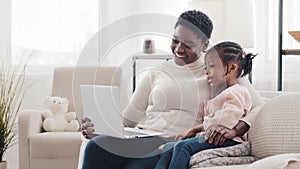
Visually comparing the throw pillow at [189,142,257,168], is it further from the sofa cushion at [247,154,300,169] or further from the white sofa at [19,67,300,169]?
the sofa cushion at [247,154,300,169]

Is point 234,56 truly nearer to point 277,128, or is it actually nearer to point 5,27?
point 277,128

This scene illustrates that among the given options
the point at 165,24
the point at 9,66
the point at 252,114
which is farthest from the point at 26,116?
the point at 252,114

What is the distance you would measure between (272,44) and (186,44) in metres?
1.36

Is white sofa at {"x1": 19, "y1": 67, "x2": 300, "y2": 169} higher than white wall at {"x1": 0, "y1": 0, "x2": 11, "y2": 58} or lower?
lower

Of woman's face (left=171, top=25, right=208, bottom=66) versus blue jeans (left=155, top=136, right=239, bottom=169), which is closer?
blue jeans (left=155, top=136, right=239, bottom=169)

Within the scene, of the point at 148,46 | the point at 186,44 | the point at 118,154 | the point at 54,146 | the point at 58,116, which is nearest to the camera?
the point at 118,154

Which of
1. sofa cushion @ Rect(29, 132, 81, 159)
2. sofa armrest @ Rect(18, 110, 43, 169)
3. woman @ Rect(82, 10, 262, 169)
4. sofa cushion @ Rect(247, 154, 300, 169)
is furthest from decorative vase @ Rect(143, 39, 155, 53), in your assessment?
sofa cushion @ Rect(247, 154, 300, 169)

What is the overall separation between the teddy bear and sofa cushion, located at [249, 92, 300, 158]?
1.74 meters

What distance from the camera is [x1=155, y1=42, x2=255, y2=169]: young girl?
70.3 inches

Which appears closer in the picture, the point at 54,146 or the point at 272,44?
the point at 54,146

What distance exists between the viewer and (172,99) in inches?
80.4

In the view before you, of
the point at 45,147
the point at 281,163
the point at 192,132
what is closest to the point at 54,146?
the point at 45,147

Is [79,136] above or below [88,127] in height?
below

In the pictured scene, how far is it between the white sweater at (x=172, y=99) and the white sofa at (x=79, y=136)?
86mm
